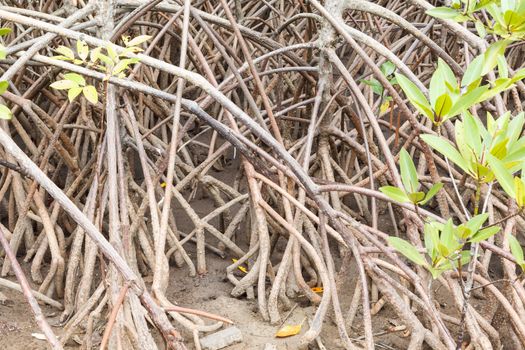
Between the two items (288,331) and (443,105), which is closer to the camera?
(443,105)

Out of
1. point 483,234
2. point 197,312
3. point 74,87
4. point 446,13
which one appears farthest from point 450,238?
point 74,87

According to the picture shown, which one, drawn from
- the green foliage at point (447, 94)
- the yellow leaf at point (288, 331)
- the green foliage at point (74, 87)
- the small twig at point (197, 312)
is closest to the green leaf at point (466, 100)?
the green foliage at point (447, 94)

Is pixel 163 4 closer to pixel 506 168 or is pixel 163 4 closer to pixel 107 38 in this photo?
pixel 107 38

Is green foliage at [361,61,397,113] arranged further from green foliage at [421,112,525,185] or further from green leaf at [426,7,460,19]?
green foliage at [421,112,525,185]

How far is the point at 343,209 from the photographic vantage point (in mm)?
2477

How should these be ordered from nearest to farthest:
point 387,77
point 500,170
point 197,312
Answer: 1. point 500,170
2. point 197,312
3. point 387,77

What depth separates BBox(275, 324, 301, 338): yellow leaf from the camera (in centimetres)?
192

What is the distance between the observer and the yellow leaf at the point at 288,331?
1.92m

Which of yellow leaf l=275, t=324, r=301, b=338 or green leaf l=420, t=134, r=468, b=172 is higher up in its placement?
green leaf l=420, t=134, r=468, b=172

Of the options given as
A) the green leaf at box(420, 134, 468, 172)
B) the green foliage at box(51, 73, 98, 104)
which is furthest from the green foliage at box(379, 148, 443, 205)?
the green foliage at box(51, 73, 98, 104)

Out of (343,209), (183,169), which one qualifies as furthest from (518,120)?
(183,169)

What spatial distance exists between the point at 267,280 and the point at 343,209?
0.46m

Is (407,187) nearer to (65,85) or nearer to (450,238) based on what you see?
(450,238)

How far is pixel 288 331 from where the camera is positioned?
193 centimetres
